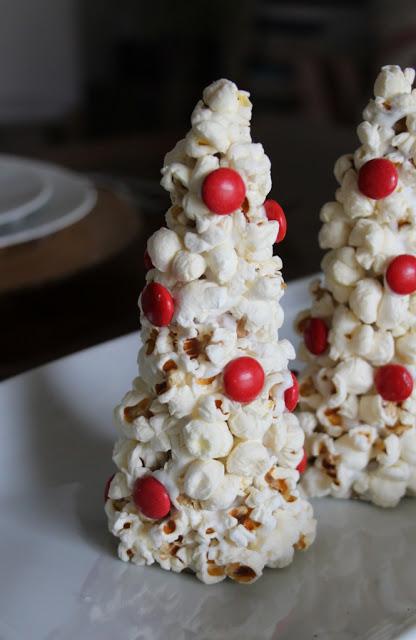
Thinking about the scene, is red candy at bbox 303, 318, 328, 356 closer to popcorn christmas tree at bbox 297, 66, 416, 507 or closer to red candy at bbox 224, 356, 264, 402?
popcorn christmas tree at bbox 297, 66, 416, 507

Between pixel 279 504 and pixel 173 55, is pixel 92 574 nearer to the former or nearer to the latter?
pixel 279 504

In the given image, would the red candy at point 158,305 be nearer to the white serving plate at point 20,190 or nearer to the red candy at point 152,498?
the red candy at point 152,498

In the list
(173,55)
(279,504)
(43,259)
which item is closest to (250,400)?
(279,504)

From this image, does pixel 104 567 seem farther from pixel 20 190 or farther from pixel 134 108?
pixel 134 108

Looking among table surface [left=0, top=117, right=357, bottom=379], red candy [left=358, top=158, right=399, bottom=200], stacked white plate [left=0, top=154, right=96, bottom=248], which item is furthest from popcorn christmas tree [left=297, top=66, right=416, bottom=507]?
stacked white plate [left=0, top=154, right=96, bottom=248]

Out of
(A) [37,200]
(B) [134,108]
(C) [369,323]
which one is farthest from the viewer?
(B) [134,108]

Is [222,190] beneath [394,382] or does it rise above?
above

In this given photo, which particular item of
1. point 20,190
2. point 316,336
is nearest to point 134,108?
point 20,190
